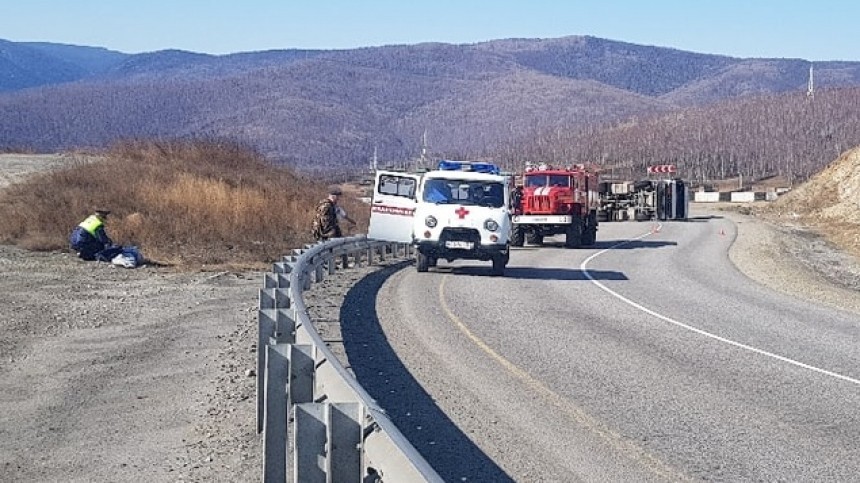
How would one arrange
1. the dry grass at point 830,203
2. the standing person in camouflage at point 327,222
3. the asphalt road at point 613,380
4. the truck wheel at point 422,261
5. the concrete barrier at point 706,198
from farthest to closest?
1. the concrete barrier at point 706,198
2. the dry grass at point 830,203
3. the standing person in camouflage at point 327,222
4. the truck wheel at point 422,261
5. the asphalt road at point 613,380

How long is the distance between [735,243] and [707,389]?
113 ft

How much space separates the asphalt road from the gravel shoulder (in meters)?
1.39

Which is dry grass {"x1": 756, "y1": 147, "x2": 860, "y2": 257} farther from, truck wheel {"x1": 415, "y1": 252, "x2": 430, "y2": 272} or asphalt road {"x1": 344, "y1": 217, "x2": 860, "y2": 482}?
asphalt road {"x1": 344, "y1": 217, "x2": 860, "y2": 482}

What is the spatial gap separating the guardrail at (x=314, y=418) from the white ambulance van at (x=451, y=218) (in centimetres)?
1375

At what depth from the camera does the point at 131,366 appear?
13.8 metres

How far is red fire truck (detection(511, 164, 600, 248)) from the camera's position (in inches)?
1548

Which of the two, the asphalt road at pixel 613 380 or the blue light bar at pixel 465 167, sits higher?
the blue light bar at pixel 465 167

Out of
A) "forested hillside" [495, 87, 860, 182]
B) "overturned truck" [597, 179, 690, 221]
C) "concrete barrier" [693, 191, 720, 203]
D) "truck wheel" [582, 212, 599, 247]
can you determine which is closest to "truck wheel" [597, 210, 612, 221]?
"overturned truck" [597, 179, 690, 221]

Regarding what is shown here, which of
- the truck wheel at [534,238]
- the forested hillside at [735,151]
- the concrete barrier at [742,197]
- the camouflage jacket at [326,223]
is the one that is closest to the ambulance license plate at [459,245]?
the camouflage jacket at [326,223]

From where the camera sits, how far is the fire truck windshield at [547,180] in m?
39.9

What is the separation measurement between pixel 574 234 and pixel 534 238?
5.15 ft

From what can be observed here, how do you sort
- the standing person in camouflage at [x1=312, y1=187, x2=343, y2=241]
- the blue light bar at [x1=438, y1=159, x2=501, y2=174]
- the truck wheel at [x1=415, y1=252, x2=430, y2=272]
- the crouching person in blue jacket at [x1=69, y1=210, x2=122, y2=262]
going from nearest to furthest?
the crouching person in blue jacket at [x1=69, y1=210, x2=122, y2=262] → the truck wheel at [x1=415, y1=252, x2=430, y2=272] → the standing person in camouflage at [x1=312, y1=187, x2=343, y2=241] → the blue light bar at [x1=438, y1=159, x2=501, y2=174]

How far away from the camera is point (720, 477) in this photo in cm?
859

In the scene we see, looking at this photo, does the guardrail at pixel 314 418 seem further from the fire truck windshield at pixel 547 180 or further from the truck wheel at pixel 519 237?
the fire truck windshield at pixel 547 180
